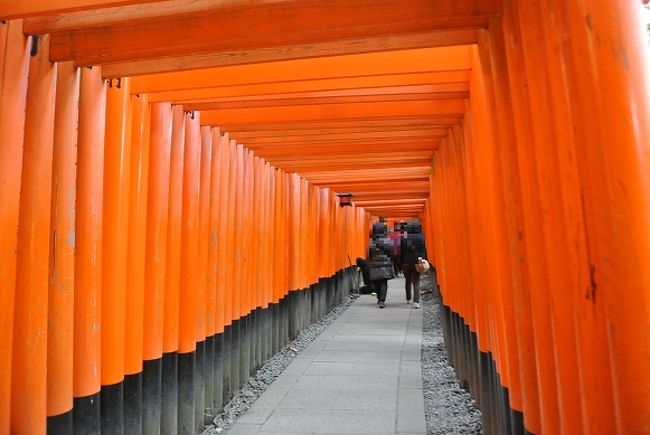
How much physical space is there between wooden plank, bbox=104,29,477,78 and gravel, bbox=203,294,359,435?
3219mm

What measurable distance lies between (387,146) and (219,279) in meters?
2.53

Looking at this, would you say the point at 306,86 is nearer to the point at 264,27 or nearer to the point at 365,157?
the point at 264,27

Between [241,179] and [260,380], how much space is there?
2496 millimetres

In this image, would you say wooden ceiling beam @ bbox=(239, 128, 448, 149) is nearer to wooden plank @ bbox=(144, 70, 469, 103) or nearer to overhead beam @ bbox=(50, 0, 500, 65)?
wooden plank @ bbox=(144, 70, 469, 103)

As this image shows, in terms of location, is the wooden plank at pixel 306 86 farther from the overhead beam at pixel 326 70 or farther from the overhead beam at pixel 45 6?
the overhead beam at pixel 45 6

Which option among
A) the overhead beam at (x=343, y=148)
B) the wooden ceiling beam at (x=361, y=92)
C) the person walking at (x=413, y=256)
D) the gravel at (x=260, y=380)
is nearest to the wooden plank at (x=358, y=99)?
the wooden ceiling beam at (x=361, y=92)

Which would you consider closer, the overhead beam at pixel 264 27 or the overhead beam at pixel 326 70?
the overhead beam at pixel 264 27

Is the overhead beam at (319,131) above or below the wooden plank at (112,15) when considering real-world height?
above

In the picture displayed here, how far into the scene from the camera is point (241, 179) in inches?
212

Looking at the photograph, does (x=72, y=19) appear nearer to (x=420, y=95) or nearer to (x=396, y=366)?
(x=420, y=95)

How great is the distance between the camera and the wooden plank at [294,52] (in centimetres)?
259

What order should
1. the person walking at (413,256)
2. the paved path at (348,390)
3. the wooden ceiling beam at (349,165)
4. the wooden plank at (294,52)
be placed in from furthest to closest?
the person walking at (413,256) → the wooden ceiling beam at (349,165) → the paved path at (348,390) → the wooden plank at (294,52)

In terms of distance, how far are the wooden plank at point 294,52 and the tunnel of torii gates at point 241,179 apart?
0.05ft

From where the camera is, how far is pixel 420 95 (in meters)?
3.67
